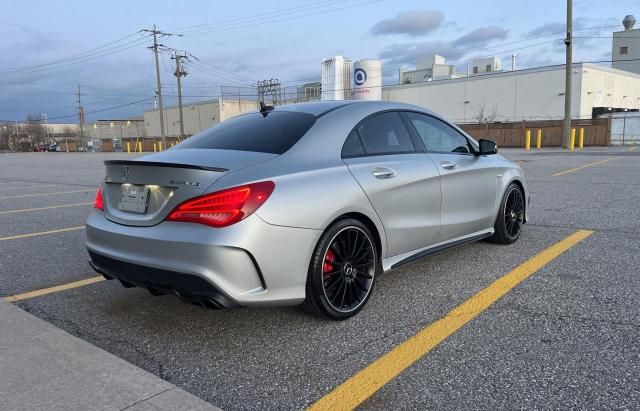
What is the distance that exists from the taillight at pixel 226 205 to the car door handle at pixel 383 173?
102cm

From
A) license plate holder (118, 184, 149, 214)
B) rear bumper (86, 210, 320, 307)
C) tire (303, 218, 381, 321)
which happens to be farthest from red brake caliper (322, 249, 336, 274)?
license plate holder (118, 184, 149, 214)

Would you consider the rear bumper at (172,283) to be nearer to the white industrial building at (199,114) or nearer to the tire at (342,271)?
the tire at (342,271)

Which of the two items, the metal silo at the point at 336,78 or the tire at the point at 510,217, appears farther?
the metal silo at the point at 336,78

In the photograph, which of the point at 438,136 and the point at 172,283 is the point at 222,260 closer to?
the point at 172,283

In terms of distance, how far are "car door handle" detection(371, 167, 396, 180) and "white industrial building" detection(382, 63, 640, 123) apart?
50.1 m

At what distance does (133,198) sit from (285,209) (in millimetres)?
1071

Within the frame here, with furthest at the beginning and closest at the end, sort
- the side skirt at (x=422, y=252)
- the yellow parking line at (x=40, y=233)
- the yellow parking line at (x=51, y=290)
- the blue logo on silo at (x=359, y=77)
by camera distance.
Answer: the blue logo on silo at (x=359, y=77), the yellow parking line at (x=40, y=233), the yellow parking line at (x=51, y=290), the side skirt at (x=422, y=252)

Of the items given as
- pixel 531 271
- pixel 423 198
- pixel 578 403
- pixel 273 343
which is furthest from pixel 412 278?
pixel 578 403

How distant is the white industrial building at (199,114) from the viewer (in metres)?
70.9

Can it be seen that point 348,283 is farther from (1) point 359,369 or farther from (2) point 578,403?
(2) point 578,403

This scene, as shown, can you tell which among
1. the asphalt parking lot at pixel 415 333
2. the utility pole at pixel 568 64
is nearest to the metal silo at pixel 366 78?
the utility pole at pixel 568 64

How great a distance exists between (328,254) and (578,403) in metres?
1.64

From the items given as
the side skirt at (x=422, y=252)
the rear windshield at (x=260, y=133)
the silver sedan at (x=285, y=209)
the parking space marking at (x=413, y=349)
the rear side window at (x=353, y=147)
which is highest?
the rear windshield at (x=260, y=133)

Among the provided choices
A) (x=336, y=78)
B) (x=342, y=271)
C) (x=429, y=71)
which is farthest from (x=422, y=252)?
(x=429, y=71)
